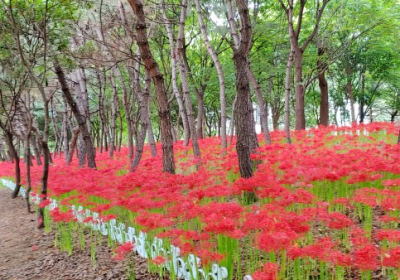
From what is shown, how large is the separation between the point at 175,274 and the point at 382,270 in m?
2.36

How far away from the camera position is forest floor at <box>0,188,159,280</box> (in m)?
4.69

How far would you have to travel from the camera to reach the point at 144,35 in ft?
22.8

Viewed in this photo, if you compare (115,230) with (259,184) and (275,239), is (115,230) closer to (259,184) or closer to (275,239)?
(259,184)

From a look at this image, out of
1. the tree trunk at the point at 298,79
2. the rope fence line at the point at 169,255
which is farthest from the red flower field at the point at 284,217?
the tree trunk at the point at 298,79

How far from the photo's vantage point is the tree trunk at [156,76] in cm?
684

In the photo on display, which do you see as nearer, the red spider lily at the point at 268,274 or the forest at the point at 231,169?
the red spider lily at the point at 268,274

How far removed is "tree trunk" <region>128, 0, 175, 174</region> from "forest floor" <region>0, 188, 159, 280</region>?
2511 mm

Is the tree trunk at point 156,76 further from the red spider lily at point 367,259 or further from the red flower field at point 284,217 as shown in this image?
the red spider lily at point 367,259

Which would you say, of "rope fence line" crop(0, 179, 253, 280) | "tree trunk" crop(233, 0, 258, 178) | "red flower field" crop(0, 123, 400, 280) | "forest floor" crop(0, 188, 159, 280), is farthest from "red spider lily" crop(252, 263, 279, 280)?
"tree trunk" crop(233, 0, 258, 178)

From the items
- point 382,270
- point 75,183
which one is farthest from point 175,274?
point 75,183

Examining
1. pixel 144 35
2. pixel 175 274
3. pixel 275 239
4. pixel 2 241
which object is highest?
pixel 144 35

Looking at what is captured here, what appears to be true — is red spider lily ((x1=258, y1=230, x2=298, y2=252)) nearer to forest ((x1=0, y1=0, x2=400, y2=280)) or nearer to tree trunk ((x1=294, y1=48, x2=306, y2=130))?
forest ((x1=0, y1=0, x2=400, y2=280))

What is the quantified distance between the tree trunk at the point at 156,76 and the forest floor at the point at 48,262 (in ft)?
8.24

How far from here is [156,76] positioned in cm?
730
